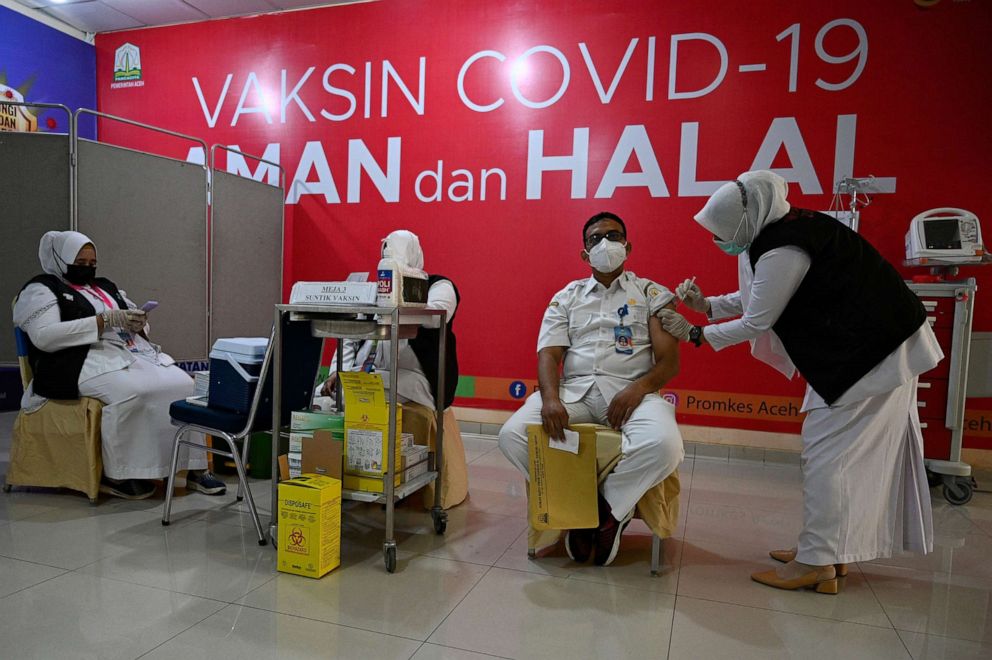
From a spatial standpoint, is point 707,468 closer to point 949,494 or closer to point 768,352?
point 949,494

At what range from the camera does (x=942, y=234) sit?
355cm

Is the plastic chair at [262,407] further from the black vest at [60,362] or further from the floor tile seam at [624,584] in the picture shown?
the floor tile seam at [624,584]

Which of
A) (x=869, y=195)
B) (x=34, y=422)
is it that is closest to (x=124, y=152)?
(x=34, y=422)

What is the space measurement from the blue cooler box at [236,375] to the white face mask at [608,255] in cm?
147

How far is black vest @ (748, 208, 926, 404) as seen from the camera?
7.04 ft

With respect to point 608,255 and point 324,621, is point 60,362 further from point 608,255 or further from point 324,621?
point 608,255

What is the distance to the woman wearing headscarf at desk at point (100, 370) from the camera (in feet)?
9.85

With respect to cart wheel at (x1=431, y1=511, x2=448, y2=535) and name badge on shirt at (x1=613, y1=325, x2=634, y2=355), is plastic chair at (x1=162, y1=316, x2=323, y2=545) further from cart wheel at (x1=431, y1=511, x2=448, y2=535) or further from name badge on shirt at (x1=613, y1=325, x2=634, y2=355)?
name badge on shirt at (x1=613, y1=325, x2=634, y2=355)

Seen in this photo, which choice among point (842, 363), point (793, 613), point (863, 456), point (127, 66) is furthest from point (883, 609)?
point (127, 66)

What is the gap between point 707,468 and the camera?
4070mm

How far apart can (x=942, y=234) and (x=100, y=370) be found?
4.53 metres

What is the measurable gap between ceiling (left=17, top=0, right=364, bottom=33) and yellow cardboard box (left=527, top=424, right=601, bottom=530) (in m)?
4.20

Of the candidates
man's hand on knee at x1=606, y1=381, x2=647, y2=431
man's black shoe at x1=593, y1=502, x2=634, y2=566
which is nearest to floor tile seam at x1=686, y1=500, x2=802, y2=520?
man's black shoe at x1=593, y1=502, x2=634, y2=566

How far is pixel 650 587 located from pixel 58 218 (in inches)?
164
